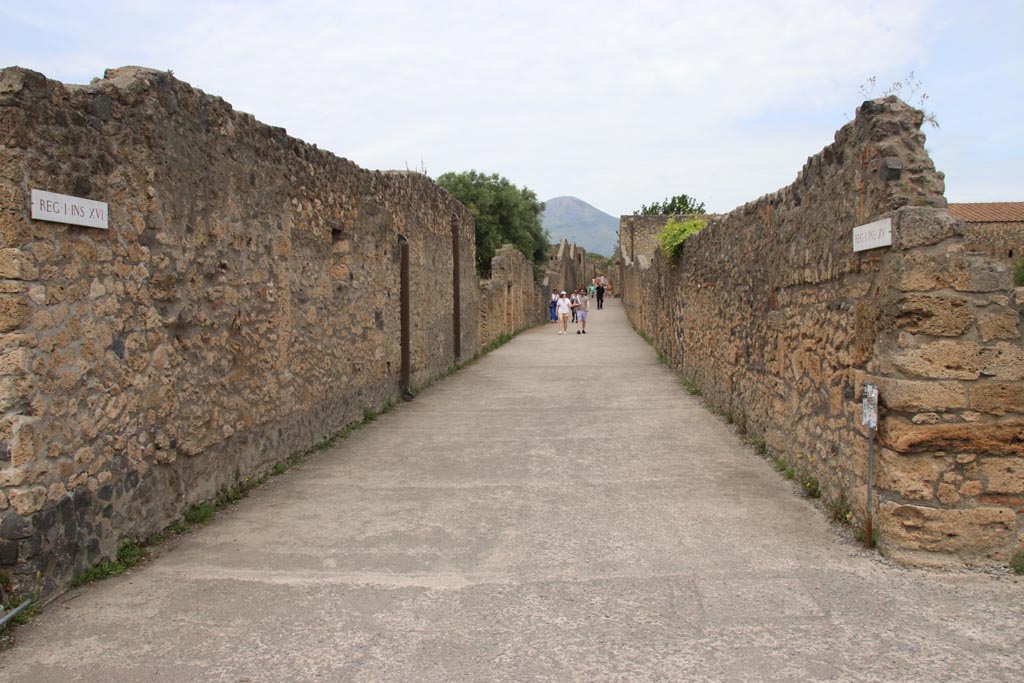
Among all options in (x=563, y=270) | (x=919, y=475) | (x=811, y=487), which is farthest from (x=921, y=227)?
(x=563, y=270)

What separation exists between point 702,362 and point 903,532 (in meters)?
6.51

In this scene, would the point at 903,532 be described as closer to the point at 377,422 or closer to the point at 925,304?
the point at 925,304

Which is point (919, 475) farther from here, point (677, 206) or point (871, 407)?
point (677, 206)

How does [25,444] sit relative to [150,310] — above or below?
below

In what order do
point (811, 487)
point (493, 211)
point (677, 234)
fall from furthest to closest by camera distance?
point (493, 211) → point (677, 234) → point (811, 487)

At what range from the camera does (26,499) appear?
3652 mm

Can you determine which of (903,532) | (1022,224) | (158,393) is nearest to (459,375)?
(158,393)

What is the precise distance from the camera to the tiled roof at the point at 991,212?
2718 cm

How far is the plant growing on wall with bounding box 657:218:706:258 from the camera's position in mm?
12488

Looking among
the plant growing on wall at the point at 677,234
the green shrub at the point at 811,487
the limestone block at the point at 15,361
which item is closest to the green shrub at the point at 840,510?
the green shrub at the point at 811,487

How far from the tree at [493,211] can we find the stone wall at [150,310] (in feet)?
72.8

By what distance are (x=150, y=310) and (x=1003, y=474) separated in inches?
199

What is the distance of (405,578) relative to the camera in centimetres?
427

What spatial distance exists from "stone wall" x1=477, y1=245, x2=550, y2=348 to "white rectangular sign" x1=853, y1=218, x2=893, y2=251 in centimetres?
1341
